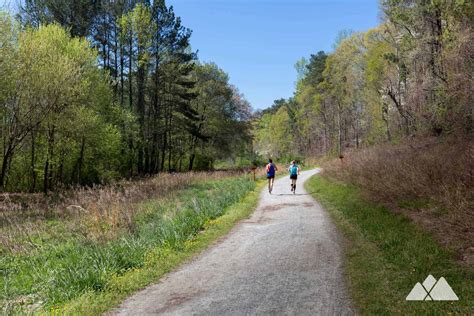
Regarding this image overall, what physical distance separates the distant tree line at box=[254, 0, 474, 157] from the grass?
17.5 feet

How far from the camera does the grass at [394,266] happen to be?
5.10 m

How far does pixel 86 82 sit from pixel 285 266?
22.3 metres

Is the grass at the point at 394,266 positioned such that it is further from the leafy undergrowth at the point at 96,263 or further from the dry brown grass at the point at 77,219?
the dry brown grass at the point at 77,219

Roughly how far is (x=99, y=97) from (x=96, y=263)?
24715 mm

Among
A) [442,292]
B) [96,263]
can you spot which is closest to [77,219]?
[96,263]

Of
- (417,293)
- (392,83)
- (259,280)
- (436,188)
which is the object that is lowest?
(259,280)

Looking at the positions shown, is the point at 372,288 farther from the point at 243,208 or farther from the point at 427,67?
the point at 427,67

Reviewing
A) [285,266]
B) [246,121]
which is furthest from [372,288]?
[246,121]

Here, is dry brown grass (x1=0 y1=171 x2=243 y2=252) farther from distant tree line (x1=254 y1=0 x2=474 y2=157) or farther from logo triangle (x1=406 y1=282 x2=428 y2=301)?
distant tree line (x1=254 y1=0 x2=474 y2=157)

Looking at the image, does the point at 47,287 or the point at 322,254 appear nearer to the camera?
the point at 47,287

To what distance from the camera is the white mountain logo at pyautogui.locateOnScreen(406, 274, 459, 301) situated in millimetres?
5297

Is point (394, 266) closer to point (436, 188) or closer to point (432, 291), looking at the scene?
point (432, 291)

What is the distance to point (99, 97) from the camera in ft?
99.1

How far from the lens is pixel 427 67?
55.1 ft
